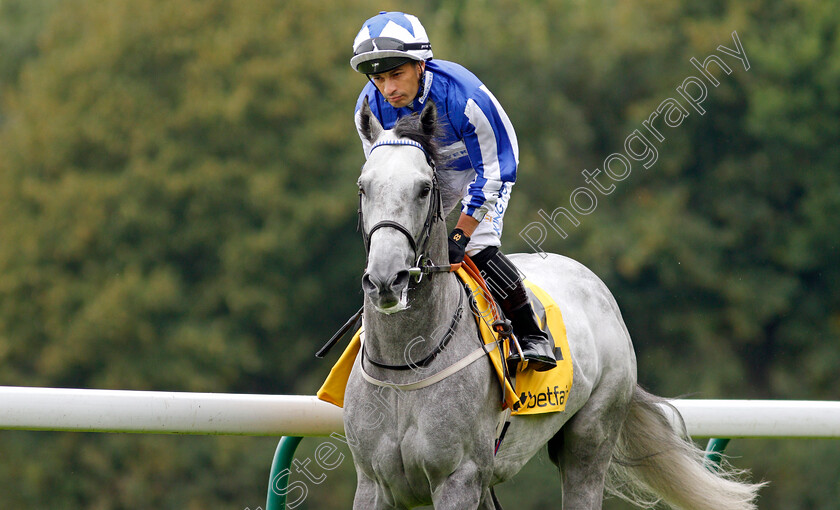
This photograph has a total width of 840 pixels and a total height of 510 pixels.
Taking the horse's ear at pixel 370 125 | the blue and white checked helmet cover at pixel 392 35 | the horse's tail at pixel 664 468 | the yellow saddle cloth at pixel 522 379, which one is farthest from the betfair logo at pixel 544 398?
the blue and white checked helmet cover at pixel 392 35

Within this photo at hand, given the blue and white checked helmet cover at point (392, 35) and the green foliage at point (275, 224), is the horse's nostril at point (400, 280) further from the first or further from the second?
the green foliage at point (275, 224)

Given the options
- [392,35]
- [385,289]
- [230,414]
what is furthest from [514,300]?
[230,414]

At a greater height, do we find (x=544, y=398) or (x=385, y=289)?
(x=385, y=289)

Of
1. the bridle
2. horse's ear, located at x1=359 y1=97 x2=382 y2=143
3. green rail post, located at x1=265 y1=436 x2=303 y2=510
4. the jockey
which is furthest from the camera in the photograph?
green rail post, located at x1=265 y1=436 x2=303 y2=510

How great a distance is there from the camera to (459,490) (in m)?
3.94

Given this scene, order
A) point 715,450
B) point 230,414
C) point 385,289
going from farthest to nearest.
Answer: point 715,450 → point 230,414 → point 385,289

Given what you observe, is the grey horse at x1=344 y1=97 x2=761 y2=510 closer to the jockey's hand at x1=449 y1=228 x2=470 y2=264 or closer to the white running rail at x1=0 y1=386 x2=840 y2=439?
the jockey's hand at x1=449 y1=228 x2=470 y2=264

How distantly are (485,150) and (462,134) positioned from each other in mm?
116

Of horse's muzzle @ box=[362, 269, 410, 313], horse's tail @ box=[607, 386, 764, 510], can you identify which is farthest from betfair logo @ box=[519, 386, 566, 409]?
horse's tail @ box=[607, 386, 764, 510]

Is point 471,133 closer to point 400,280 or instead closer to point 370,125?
point 370,125

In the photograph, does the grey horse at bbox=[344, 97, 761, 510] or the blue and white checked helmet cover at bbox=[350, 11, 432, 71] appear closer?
the grey horse at bbox=[344, 97, 761, 510]

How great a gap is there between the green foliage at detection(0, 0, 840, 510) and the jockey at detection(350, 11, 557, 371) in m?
15.5

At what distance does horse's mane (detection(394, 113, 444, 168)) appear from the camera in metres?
4.00

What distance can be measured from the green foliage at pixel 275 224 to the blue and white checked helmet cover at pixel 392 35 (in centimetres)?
1590
